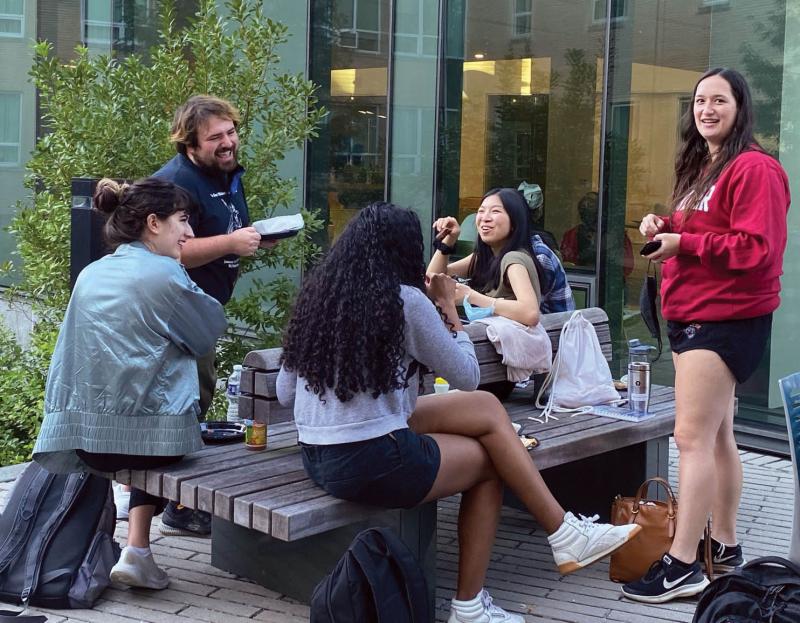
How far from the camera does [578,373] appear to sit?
5.36 m

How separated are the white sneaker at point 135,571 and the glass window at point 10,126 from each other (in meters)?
12.0

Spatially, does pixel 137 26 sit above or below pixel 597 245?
above

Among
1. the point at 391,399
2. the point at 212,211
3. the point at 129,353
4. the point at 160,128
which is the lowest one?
the point at 391,399

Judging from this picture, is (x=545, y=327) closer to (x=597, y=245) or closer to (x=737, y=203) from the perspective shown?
(x=737, y=203)

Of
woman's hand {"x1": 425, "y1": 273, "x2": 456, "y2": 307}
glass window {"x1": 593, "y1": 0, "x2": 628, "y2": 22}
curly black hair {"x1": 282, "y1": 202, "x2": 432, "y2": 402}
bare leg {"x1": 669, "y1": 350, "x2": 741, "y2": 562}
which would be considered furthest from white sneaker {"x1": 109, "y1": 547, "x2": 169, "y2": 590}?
glass window {"x1": 593, "y1": 0, "x2": 628, "y2": 22}

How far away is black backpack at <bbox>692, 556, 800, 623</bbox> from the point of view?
3.44 meters

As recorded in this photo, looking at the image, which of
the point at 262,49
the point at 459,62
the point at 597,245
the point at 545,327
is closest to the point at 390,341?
the point at 545,327

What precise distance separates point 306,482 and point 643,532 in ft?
4.79

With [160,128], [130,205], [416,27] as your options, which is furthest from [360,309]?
[416,27]

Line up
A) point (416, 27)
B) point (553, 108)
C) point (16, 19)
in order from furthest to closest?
point (16, 19) < point (416, 27) < point (553, 108)

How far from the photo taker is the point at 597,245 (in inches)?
340

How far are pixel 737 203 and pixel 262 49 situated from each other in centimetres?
429

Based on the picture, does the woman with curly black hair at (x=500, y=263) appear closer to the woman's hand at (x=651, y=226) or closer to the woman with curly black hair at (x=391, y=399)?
the woman's hand at (x=651, y=226)

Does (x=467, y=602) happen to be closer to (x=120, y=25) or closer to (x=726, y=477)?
(x=726, y=477)
